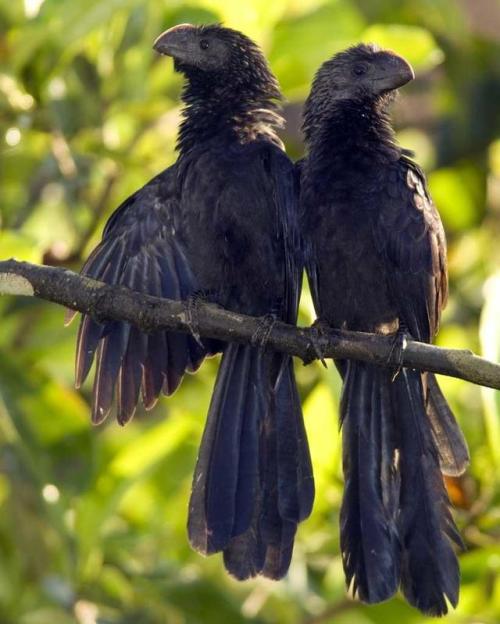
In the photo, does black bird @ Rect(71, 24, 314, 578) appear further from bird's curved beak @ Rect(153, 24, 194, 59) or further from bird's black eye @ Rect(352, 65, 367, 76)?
bird's black eye @ Rect(352, 65, 367, 76)

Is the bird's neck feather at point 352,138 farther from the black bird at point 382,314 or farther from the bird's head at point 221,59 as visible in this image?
the bird's head at point 221,59

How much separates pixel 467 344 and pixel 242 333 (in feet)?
4.52

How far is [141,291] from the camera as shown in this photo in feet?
16.8

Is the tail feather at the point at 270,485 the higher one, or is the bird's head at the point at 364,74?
the bird's head at the point at 364,74

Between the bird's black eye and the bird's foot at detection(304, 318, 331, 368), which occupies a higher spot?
the bird's black eye

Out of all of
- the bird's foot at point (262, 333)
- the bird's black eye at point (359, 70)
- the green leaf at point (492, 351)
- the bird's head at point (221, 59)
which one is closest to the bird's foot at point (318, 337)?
the bird's foot at point (262, 333)

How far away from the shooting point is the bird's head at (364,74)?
15.8 ft

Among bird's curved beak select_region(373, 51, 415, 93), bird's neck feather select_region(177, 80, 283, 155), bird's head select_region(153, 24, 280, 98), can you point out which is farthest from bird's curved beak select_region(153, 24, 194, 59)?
bird's curved beak select_region(373, 51, 415, 93)

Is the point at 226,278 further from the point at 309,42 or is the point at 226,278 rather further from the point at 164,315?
the point at 309,42

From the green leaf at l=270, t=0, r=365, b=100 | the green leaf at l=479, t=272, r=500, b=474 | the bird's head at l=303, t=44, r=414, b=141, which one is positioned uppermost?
the green leaf at l=270, t=0, r=365, b=100

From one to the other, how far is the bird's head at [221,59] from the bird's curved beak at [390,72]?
0.44 meters

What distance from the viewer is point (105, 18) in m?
4.89

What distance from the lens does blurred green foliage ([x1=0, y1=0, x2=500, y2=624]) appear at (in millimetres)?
4773

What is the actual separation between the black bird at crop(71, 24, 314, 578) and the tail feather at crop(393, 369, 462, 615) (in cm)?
32
